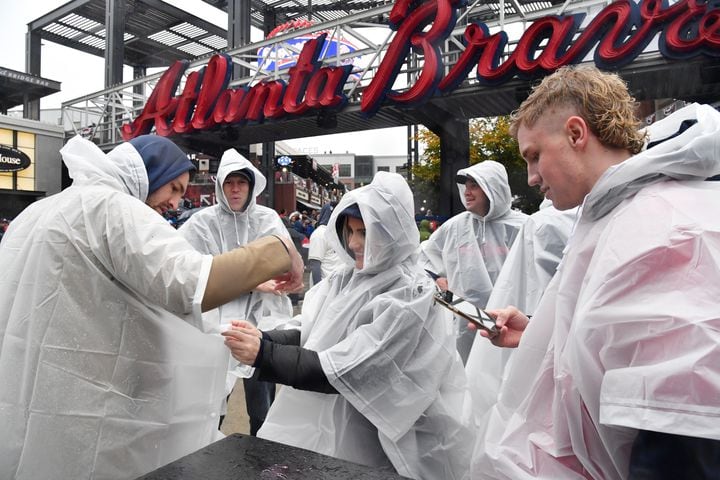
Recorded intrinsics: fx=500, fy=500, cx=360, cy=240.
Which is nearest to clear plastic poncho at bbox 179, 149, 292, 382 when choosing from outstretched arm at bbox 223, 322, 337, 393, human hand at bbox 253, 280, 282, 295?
human hand at bbox 253, 280, 282, 295

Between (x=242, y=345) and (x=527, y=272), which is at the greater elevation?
(x=527, y=272)

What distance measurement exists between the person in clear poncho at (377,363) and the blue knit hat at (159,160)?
1.73 feet

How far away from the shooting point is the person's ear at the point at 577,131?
1050 millimetres

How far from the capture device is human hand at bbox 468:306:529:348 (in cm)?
158

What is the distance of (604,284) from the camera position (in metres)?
0.80

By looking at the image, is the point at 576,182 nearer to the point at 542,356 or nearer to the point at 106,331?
the point at 542,356

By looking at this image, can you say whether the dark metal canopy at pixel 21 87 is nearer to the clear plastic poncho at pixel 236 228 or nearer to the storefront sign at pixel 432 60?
the storefront sign at pixel 432 60

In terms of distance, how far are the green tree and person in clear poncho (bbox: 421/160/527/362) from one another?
16.6ft

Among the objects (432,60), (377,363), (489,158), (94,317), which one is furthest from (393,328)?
(489,158)

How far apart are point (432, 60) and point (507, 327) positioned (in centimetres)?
597

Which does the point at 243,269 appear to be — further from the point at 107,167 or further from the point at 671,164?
the point at 671,164

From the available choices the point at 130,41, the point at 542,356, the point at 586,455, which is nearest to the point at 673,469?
the point at 586,455

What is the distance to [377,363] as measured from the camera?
1.68 m

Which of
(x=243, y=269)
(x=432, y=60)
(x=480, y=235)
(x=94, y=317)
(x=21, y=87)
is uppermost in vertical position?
(x=21, y=87)
